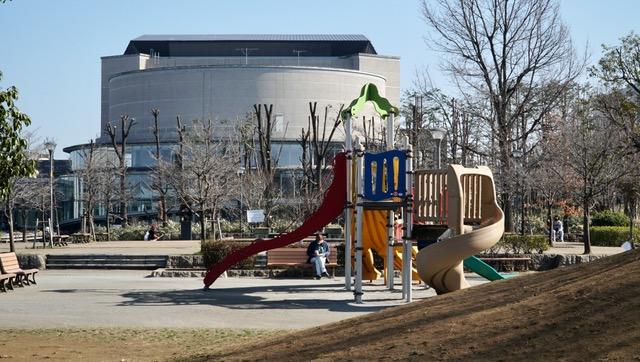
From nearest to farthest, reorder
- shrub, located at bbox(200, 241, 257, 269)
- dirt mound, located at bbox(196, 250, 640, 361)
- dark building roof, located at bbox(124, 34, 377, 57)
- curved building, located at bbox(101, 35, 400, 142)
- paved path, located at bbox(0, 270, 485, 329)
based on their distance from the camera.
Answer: dirt mound, located at bbox(196, 250, 640, 361)
paved path, located at bbox(0, 270, 485, 329)
shrub, located at bbox(200, 241, 257, 269)
curved building, located at bbox(101, 35, 400, 142)
dark building roof, located at bbox(124, 34, 377, 57)

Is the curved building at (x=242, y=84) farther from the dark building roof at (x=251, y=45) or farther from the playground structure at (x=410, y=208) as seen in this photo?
the playground structure at (x=410, y=208)

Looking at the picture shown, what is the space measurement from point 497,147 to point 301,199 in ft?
42.5

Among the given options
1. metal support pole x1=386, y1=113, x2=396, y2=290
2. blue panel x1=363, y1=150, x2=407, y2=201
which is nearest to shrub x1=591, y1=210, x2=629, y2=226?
metal support pole x1=386, y1=113, x2=396, y2=290

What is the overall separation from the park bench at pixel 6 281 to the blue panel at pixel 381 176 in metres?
9.58

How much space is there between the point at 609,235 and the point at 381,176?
25.7 metres

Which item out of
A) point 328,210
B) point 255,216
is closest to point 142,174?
point 255,216

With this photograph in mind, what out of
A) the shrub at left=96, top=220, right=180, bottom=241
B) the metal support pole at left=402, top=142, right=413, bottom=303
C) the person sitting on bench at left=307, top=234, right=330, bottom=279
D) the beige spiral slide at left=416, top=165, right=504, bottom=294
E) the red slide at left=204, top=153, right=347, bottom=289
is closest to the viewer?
the beige spiral slide at left=416, top=165, right=504, bottom=294

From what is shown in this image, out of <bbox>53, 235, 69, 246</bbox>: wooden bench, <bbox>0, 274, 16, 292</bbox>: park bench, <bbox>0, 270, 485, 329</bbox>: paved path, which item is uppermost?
<bbox>53, 235, 69, 246</bbox>: wooden bench

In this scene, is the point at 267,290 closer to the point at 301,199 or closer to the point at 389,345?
the point at 389,345

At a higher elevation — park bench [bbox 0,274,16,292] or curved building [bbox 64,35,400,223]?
curved building [bbox 64,35,400,223]

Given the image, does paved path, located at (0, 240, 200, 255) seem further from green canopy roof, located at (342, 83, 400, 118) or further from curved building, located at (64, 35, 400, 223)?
curved building, located at (64, 35, 400, 223)

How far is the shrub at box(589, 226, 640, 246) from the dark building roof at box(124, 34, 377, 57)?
224 feet

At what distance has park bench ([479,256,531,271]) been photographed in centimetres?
2978

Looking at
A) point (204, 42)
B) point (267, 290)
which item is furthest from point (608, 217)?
point (204, 42)
